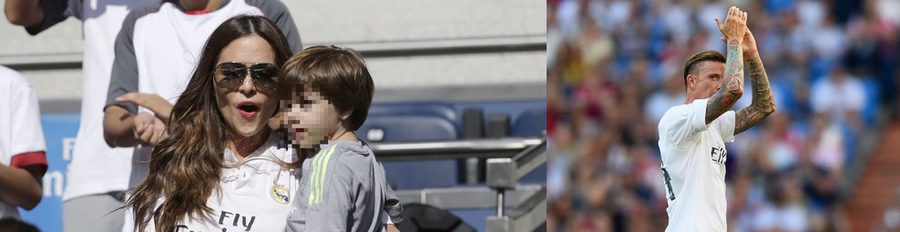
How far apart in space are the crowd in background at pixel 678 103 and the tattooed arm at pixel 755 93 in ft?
17.3

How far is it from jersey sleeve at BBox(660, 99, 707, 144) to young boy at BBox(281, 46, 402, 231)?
1.43 meters

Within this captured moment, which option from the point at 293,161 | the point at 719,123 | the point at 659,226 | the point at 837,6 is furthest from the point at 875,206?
the point at 293,161

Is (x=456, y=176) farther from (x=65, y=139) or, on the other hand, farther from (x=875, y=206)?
(x=875, y=206)

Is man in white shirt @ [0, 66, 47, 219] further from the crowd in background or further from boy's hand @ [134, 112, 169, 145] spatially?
the crowd in background

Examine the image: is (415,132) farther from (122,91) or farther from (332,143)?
(332,143)

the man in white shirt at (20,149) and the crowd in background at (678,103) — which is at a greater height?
the man in white shirt at (20,149)

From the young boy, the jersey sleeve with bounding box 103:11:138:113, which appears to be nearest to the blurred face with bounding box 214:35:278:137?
the young boy

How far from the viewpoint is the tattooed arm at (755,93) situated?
3311mm

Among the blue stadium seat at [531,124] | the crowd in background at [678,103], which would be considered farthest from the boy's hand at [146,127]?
the crowd in background at [678,103]

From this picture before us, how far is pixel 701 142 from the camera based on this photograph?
3.60 metres

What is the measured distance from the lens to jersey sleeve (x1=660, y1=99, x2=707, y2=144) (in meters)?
3.43

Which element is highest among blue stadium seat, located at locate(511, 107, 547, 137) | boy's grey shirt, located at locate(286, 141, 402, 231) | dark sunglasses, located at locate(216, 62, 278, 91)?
dark sunglasses, located at locate(216, 62, 278, 91)

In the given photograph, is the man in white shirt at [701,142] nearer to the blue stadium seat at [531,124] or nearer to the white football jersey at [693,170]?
the white football jersey at [693,170]

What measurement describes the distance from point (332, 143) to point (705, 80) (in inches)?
67.7
